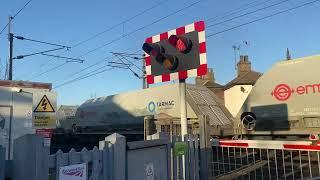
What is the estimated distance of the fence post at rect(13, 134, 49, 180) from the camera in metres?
4.32

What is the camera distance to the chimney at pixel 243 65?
47.7 meters

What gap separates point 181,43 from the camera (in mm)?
6758

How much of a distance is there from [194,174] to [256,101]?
8781 millimetres

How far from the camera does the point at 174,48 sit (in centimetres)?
692

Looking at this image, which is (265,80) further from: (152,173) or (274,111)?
(152,173)

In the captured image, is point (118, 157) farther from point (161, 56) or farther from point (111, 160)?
point (161, 56)

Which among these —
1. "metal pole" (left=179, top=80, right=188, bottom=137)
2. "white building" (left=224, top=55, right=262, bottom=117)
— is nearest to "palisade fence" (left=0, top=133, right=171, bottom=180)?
"metal pole" (left=179, top=80, right=188, bottom=137)

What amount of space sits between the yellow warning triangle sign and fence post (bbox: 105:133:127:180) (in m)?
5.80

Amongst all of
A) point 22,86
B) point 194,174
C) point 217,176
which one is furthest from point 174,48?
point 22,86

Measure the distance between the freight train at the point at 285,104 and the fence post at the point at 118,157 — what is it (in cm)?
900

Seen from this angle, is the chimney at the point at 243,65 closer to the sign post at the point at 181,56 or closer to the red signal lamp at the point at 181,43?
the sign post at the point at 181,56

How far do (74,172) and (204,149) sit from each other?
2.79m

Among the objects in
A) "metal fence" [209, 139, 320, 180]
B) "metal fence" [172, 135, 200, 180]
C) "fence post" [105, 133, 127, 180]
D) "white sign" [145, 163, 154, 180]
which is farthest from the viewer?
"metal fence" [209, 139, 320, 180]

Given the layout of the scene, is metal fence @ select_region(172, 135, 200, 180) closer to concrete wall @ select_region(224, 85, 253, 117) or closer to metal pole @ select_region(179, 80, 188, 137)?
metal pole @ select_region(179, 80, 188, 137)
